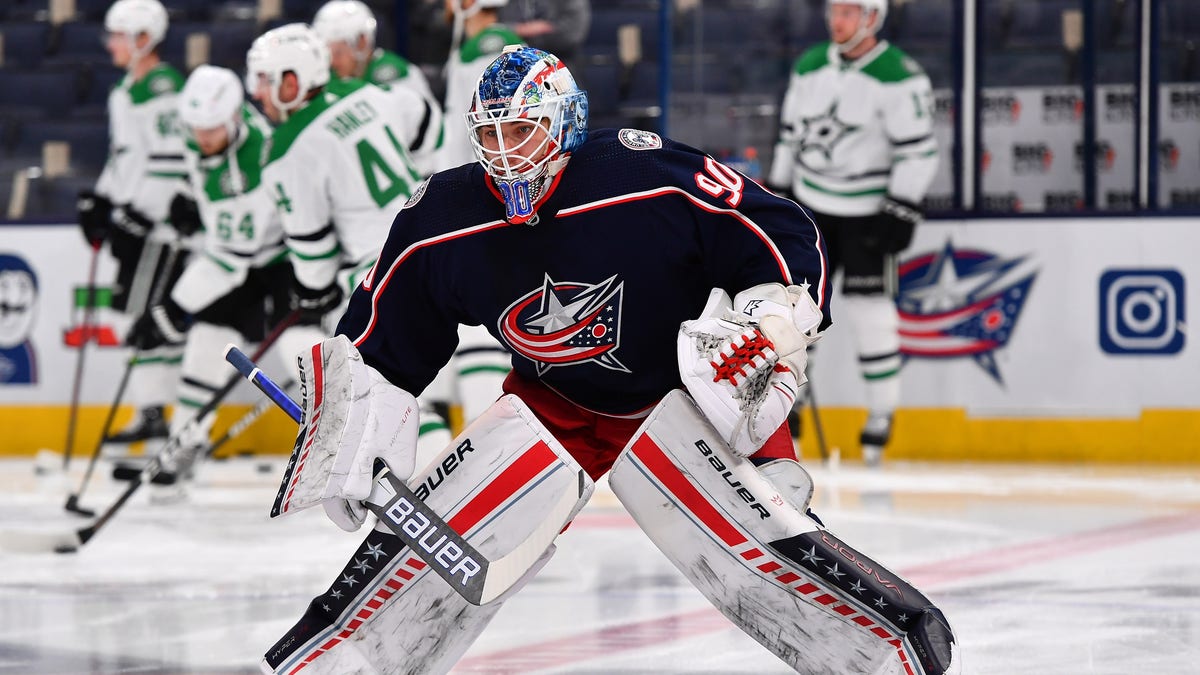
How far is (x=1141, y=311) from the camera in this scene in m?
6.08

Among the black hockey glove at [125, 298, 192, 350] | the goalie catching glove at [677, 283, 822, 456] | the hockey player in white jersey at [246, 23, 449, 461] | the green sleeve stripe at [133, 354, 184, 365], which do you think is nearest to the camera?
the goalie catching glove at [677, 283, 822, 456]

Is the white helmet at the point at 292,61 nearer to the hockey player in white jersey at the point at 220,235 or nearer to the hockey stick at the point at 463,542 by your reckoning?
the hockey player in white jersey at the point at 220,235

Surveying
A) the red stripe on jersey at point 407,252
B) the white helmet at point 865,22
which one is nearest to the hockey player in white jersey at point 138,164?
the white helmet at point 865,22

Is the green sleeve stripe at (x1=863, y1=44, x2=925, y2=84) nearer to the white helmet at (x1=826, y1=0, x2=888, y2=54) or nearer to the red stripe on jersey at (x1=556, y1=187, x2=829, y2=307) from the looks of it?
the white helmet at (x1=826, y1=0, x2=888, y2=54)

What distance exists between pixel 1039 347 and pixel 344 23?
8.86 feet

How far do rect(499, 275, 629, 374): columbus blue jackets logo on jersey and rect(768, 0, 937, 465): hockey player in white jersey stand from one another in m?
3.69

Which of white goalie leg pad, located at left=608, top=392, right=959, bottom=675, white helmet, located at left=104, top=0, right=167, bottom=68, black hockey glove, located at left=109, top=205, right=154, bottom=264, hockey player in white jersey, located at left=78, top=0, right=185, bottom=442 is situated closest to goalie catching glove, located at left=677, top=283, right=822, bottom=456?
white goalie leg pad, located at left=608, top=392, right=959, bottom=675

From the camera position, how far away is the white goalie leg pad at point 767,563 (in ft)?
7.45

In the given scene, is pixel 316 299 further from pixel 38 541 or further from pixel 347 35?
pixel 347 35

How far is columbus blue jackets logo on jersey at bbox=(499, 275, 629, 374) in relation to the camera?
7.92 feet

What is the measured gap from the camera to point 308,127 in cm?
472

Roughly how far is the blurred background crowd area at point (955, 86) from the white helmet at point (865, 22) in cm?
33

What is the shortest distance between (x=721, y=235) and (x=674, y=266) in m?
0.08

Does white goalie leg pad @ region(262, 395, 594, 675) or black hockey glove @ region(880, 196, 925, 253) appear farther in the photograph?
black hockey glove @ region(880, 196, 925, 253)
